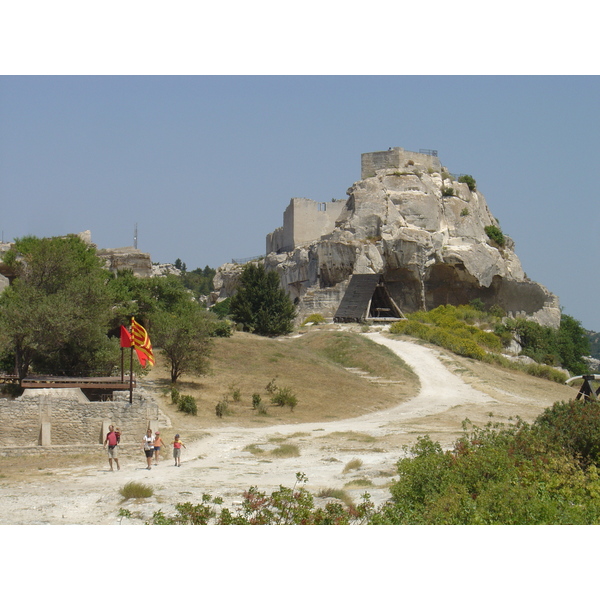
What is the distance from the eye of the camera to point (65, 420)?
1859 centimetres

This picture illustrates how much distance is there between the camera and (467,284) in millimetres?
59219

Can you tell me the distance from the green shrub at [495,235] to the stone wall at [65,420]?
49.6 m

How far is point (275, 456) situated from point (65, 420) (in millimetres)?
5161

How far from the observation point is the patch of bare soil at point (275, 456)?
1240cm

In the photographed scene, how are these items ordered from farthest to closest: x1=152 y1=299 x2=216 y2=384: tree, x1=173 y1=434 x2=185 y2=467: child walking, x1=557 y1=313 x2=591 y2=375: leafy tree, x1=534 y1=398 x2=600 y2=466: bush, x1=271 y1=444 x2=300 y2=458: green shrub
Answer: x1=557 y1=313 x2=591 y2=375: leafy tree < x1=152 y1=299 x2=216 y2=384: tree < x1=271 y1=444 x2=300 y2=458: green shrub < x1=173 y1=434 x2=185 y2=467: child walking < x1=534 y1=398 x2=600 y2=466: bush

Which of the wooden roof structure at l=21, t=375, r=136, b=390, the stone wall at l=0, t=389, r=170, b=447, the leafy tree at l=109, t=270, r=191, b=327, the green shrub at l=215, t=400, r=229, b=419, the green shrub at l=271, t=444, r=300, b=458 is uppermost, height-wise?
the leafy tree at l=109, t=270, r=191, b=327

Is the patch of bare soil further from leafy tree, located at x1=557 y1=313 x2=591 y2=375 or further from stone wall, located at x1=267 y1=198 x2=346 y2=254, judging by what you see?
stone wall, located at x1=267 y1=198 x2=346 y2=254

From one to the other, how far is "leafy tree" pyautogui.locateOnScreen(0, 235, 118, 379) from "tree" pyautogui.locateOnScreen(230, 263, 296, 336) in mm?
16534

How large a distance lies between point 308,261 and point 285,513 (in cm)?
4933

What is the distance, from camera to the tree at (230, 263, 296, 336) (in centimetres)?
4444

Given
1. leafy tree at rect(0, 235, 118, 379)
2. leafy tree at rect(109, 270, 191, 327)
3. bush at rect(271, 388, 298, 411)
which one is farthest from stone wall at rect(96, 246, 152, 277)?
bush at rect(271, 388, 298, 411)

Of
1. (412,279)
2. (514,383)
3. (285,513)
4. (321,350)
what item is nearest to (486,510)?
(285,513)

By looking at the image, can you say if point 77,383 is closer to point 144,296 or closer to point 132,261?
point 144,296

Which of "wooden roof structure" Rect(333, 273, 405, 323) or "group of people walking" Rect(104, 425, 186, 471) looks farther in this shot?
"wooden roof structure" Rect(333, 273, 405, 323)
